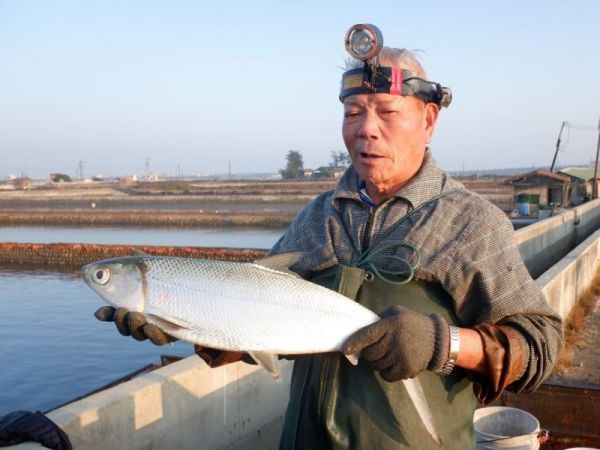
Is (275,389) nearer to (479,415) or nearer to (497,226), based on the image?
(479,415)

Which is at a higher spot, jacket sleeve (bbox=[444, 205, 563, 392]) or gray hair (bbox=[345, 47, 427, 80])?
gray hair (bbox=[345, 47, 427, 80])

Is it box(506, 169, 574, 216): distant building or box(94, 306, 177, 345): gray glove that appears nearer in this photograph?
box(94, 306, 177, 345): gray glove

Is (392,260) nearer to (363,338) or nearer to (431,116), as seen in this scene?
(363,338)

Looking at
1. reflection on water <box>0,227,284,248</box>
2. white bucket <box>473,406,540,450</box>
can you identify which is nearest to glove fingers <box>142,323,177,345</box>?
white bucket <box>473,406,540,450</box>

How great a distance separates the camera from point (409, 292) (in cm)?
233

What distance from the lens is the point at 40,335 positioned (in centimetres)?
1614

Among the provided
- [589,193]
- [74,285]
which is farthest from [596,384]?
[589,193]

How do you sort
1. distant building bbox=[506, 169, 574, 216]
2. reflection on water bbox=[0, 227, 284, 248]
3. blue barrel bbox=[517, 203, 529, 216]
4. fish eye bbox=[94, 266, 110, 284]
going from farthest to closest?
1. distant building bbox=[506, 169, 574, 216]
2. reflection on water bbox=[0, 227, 284, 248]
3. blue barrel bbox=[517, 203, 529, 216]
4. fish eye bbox=[94, 266, 110, 284]

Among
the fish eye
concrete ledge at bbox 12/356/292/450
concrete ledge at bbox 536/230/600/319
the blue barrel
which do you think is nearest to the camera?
the fish eye

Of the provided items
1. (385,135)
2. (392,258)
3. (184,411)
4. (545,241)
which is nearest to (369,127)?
(385,135)

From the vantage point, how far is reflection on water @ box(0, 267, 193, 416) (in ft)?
40.3

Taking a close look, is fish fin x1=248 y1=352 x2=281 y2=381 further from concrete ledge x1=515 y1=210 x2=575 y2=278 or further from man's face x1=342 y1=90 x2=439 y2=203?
concrete ledge x1=515 y1=210 x2=575 y2=278

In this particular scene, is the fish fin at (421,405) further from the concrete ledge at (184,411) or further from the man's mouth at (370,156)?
the concrete ledge at (184,411)

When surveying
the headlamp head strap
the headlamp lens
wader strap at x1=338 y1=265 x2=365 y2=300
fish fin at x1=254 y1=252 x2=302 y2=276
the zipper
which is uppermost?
the headlamp lens
